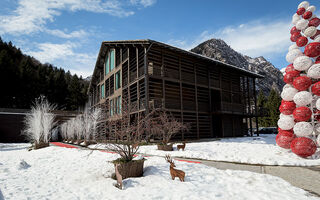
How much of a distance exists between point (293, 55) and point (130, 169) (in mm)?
8800

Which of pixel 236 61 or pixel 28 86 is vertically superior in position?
pixel 236 61

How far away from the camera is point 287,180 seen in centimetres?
570

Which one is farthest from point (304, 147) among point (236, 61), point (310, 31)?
point (236, 61)

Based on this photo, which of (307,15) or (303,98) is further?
(307,15)

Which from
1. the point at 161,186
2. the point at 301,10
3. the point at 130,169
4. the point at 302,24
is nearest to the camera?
the point at 161,186

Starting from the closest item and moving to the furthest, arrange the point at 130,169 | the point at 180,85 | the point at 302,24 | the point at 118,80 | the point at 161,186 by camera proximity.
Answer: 1. the point at 161,186
2. the point at 130,169
3. the point at 302,24
4. the point at 180,85
5. the point at 118,80

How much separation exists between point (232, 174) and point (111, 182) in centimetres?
366

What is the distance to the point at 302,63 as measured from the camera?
29.2ft

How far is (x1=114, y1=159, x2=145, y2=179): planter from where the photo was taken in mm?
6301

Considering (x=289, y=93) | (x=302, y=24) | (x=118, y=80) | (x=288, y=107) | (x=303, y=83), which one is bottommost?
(x=288, y=107)

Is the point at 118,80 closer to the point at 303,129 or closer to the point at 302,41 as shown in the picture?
the point at 302,41

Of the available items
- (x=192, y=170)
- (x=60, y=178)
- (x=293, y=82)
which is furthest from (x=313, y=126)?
(x=60, y=178)

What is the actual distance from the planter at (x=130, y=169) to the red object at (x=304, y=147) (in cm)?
632

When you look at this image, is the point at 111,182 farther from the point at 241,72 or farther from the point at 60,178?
the point at 241,72
